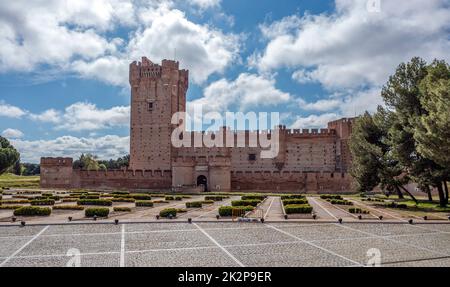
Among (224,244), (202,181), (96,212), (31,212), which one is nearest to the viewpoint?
(224,244)

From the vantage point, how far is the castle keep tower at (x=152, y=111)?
164 ft

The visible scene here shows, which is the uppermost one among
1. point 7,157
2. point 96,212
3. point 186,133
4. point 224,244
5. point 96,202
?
point 186,133

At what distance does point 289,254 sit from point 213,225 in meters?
5.51

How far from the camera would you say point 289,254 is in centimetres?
919

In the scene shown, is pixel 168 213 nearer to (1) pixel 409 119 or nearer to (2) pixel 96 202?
(2) pixel 96 202

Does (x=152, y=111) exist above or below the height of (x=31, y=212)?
above

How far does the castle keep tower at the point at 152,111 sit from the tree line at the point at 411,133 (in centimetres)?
2760

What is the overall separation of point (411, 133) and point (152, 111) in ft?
117

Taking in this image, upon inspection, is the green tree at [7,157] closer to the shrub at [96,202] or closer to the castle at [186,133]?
the castle at [186,133]

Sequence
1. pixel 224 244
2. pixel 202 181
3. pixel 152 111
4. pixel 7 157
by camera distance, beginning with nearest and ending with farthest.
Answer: pixel 224 244 → pixel 202 181 → pixel 7 157 → pixel 152 111

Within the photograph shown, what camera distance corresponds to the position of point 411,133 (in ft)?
71.0

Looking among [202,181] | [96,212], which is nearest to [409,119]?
[96,212]

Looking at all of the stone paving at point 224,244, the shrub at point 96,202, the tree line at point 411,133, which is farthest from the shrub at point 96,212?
the tree line at point 411,133
